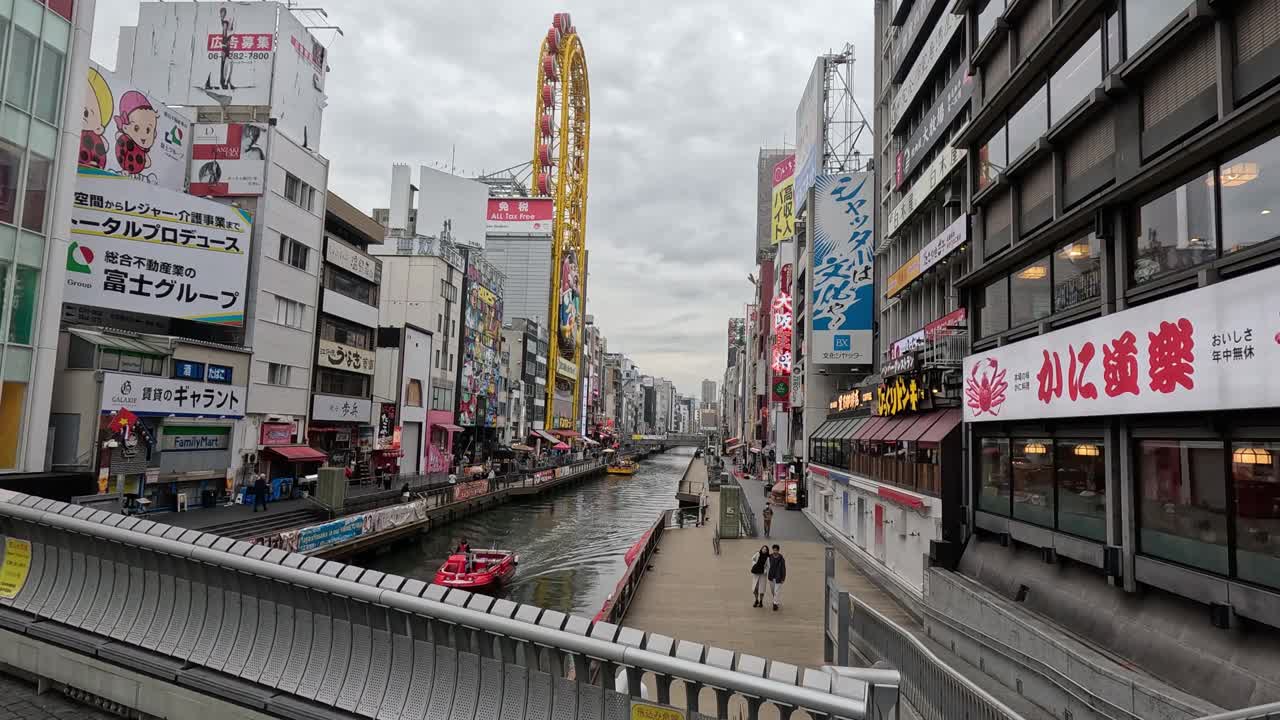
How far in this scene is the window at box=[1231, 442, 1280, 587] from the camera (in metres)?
8.67

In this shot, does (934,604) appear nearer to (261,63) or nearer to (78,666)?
(78,666)

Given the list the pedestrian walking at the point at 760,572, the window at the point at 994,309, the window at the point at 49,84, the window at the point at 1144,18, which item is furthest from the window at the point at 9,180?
the window at the point at 1144,18

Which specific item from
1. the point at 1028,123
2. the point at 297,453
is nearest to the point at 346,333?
the point at 297,453

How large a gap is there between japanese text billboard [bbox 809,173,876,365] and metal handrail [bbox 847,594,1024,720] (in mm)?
34250

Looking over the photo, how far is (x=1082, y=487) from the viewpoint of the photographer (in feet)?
43.9

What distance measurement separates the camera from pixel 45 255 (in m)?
22.0

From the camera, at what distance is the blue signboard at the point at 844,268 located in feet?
138

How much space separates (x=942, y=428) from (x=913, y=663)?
1326 centimetres

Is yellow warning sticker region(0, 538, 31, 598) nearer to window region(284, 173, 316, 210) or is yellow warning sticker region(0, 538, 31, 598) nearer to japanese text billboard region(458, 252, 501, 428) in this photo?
window region(284, 173, 316, 210)

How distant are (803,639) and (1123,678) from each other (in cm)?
683

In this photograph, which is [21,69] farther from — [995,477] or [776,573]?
[995,477]

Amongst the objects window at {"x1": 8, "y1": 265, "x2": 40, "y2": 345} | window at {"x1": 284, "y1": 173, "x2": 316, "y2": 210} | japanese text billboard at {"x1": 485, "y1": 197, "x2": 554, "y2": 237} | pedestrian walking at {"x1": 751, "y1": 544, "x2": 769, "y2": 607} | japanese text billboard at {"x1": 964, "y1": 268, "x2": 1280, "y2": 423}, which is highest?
japanese text billboard at {"x1": 485, "y1": 197, "x2": 554, "y2": 237}

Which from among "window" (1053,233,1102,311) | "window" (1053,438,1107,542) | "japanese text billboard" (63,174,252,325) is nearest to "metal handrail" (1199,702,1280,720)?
"window" (1053,438,1107,542)

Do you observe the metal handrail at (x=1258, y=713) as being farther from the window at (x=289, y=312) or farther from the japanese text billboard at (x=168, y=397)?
the window at (x=289, y=312)
